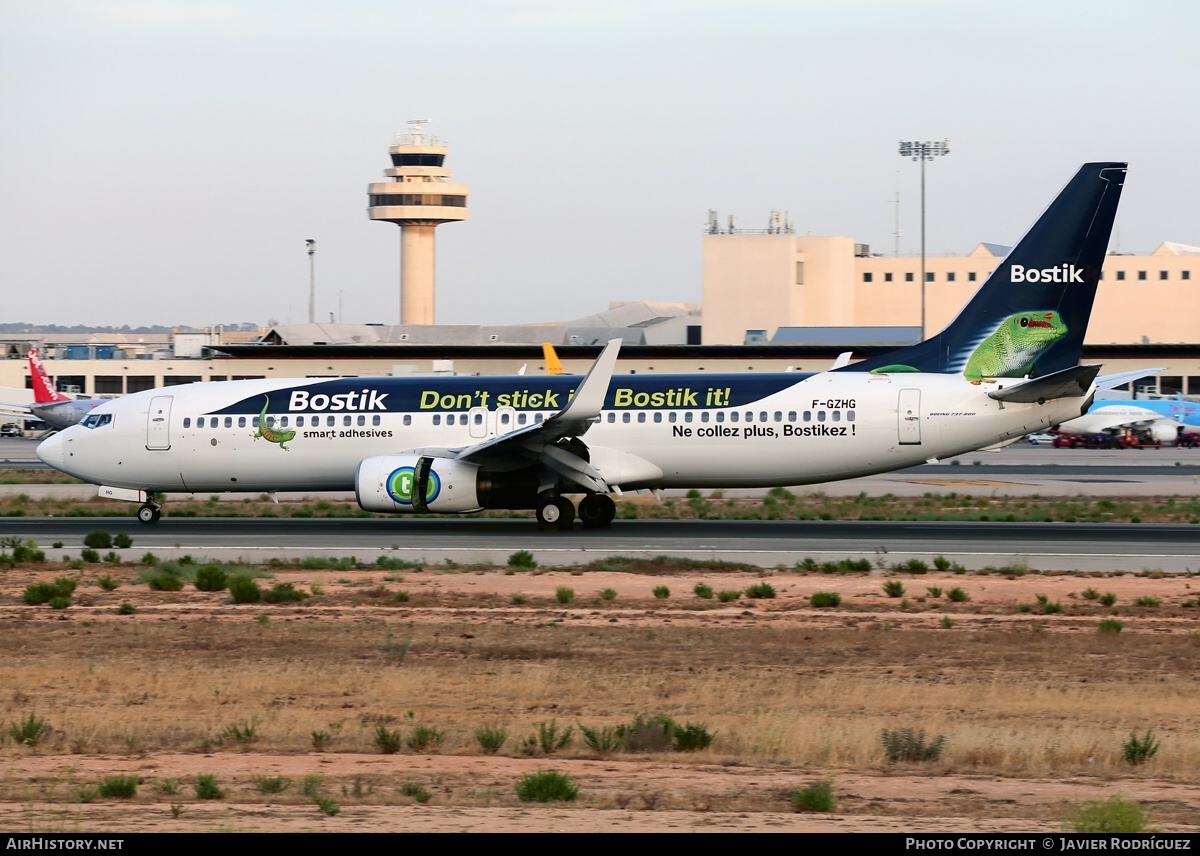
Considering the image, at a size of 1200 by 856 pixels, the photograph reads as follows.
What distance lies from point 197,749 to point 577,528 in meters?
20.2

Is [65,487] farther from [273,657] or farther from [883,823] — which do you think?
[883,823]

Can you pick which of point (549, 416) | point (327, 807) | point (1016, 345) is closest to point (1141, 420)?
point (1016, 345)

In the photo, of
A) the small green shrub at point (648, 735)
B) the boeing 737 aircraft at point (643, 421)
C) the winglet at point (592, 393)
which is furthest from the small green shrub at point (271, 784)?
the boeing 737 aircraft at point (643, 421)

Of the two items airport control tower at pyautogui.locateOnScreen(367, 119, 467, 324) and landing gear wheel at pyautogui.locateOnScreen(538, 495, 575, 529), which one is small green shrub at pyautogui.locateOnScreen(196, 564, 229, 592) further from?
airport control tower at pyautogui.locateOnScreen(367, 119, 467, 324)

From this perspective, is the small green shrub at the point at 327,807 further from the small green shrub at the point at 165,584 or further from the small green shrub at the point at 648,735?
the small green shrub at the point at 165,584

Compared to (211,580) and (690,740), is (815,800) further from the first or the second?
(211,580)

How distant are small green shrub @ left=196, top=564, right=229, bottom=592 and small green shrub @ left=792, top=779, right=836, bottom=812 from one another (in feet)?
48.8

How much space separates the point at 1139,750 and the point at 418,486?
793 inches

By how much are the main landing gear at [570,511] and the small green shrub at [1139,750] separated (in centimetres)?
1996

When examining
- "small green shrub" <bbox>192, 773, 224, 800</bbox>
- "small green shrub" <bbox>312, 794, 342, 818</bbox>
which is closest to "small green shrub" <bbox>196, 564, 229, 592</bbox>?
"small green shrub" <bbox>192, 773, 224, 800</bbox>

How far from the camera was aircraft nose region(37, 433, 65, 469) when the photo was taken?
3516 centimetres

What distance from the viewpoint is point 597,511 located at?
107 feet

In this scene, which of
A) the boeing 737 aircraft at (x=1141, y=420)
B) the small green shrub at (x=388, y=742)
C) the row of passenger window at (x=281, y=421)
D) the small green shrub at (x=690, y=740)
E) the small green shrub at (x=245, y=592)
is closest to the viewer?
the small green shrub at (x=690, y=740)

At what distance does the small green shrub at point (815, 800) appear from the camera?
33.3 feet
